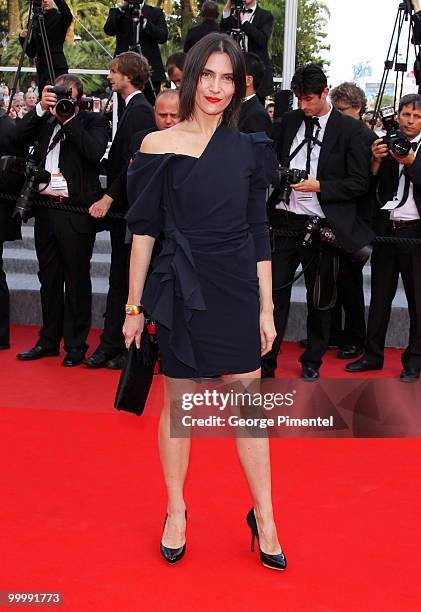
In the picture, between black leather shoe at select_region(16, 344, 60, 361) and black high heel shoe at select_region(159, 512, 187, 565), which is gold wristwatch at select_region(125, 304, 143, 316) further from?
black leather shoe at select_region(16, 344, 60, 361)

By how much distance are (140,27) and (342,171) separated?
2.91m

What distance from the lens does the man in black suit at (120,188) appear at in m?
5.64

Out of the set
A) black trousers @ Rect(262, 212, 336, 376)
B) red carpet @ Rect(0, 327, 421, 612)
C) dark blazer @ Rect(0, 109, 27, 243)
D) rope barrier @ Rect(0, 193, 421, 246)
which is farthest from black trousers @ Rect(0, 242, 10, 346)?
black trousers @ Rect(262, 212, 336, 376)

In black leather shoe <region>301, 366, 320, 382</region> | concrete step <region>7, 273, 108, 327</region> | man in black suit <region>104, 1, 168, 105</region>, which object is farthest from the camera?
man in black suit <region>104, 1, 168, 105</region>

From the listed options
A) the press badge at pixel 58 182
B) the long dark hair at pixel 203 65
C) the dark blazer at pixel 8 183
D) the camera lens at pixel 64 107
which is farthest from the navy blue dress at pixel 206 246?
the dark blazer at pixel 8 183

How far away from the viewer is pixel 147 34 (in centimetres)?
761

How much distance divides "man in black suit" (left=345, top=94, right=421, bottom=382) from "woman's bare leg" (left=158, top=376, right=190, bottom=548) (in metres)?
2.63

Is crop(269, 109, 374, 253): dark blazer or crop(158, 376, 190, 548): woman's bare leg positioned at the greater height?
crop(269, 109, 374, 253): dark blazer

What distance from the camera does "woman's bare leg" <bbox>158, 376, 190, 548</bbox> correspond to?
9.97 ft

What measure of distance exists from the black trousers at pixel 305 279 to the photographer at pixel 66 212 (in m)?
1.15

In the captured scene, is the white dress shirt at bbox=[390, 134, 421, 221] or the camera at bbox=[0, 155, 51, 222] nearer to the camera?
the white dress shirt at bbox=[390, 134, 421, 221]

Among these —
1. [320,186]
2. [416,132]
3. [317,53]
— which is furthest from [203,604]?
[317,53]

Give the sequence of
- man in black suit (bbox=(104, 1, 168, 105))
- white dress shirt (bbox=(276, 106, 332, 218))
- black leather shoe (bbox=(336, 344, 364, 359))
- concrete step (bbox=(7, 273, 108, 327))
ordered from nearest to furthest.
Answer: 1. white dress shirt (bbox=(276, 106, 332, 218))
2. black leather shoe (bbox=(336, 344, 364, 359))
3. concrete step (bbox=(7, 273, 108, 327))
4. man in black suit (bbox=(104, 1, 168, 105))

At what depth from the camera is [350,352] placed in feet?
20.0
